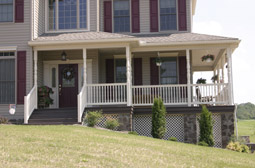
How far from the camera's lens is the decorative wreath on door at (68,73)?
16734 millimetres

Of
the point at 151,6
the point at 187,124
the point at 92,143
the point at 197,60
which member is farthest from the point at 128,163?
the point at 197,60

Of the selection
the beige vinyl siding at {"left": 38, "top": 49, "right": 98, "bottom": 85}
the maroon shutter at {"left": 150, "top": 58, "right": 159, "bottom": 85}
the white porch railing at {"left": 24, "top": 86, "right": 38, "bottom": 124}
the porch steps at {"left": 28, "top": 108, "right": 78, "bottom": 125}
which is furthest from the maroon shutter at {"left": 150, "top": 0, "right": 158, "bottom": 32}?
the white porch railing at {"left": 24, "top": 86, "right": 38, "bottom": 124}

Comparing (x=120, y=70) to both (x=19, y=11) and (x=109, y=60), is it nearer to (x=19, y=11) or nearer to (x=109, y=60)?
(x=109, y=60)

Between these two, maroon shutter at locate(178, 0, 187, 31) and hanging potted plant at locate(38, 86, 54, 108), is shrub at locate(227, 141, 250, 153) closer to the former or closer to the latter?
maroon shutter at locate(178, 0, 187, 31)

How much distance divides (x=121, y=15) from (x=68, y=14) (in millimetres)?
2581

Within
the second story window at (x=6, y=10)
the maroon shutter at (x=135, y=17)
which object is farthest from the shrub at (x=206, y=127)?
the second story window at (x=6, y=10)

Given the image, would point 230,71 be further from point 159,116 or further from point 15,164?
point 15,164

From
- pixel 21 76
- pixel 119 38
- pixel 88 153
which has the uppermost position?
pixel 119 38

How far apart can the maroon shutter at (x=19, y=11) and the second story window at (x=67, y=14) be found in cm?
175

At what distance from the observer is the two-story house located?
14.7 meters

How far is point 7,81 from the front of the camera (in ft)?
50.4

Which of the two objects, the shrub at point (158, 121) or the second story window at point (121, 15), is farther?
the second story window at point (121, 15)

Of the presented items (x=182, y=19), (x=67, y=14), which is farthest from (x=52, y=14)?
(x=182, y=19)

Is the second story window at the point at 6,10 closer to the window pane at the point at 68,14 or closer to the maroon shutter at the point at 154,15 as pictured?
the window pane at the point at 68,14
